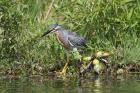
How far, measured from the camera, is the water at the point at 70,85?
10.9 metres

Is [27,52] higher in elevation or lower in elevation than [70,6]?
lower

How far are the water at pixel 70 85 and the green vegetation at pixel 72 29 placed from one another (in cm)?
57

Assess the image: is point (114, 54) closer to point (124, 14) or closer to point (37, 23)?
point (124, 14)

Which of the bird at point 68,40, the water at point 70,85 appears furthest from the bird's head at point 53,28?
A: the water at point 70,85

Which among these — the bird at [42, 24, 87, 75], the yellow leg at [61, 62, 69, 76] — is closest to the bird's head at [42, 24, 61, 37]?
the bird at [42, 24, 87, 75]

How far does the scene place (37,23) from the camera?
13.9 metres

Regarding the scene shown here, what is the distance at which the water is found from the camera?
431 inches

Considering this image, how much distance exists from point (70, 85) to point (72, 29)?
90.7 inches

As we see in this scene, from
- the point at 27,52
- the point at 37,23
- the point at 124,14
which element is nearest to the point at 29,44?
the point at 27,52

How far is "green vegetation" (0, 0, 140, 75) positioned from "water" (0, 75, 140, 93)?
57cm

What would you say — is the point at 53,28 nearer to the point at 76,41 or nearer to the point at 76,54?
the point at 76,41

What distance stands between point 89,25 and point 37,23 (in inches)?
46.0

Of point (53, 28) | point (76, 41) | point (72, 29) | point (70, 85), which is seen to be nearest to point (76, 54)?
point (76, 41)

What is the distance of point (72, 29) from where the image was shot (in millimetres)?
13531
